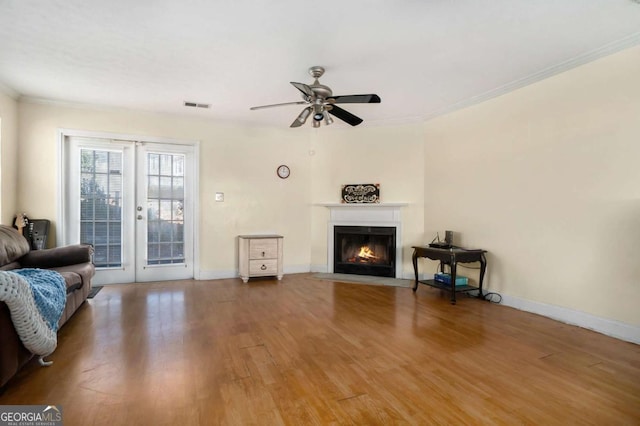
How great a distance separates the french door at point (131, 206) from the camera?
14.0 feet

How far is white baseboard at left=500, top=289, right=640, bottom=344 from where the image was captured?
2.64 m

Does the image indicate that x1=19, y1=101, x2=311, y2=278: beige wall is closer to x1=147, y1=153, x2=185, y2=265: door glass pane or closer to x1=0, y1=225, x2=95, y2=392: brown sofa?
x1=147, y1=153, x2=185, y2=265: door glass pane

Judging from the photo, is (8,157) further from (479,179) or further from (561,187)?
(561,187)

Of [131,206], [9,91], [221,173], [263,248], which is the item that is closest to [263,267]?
[263,248]

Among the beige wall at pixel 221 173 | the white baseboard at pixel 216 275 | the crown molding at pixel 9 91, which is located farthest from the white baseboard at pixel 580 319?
the crown molding at pixel 9 91

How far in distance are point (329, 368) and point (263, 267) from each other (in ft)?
9.27

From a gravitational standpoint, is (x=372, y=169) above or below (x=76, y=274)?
above

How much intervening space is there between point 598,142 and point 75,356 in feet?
15.1

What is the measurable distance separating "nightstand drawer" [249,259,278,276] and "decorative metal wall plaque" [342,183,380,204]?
1.52m

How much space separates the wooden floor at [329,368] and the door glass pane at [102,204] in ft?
3.99

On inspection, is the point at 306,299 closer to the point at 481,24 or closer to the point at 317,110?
the point at 317,110

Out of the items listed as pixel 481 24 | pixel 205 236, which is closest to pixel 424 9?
pixel 481 24

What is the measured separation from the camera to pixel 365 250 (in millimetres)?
5254

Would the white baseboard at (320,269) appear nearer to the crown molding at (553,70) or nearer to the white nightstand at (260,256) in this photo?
the white nightstand at (260,256)
